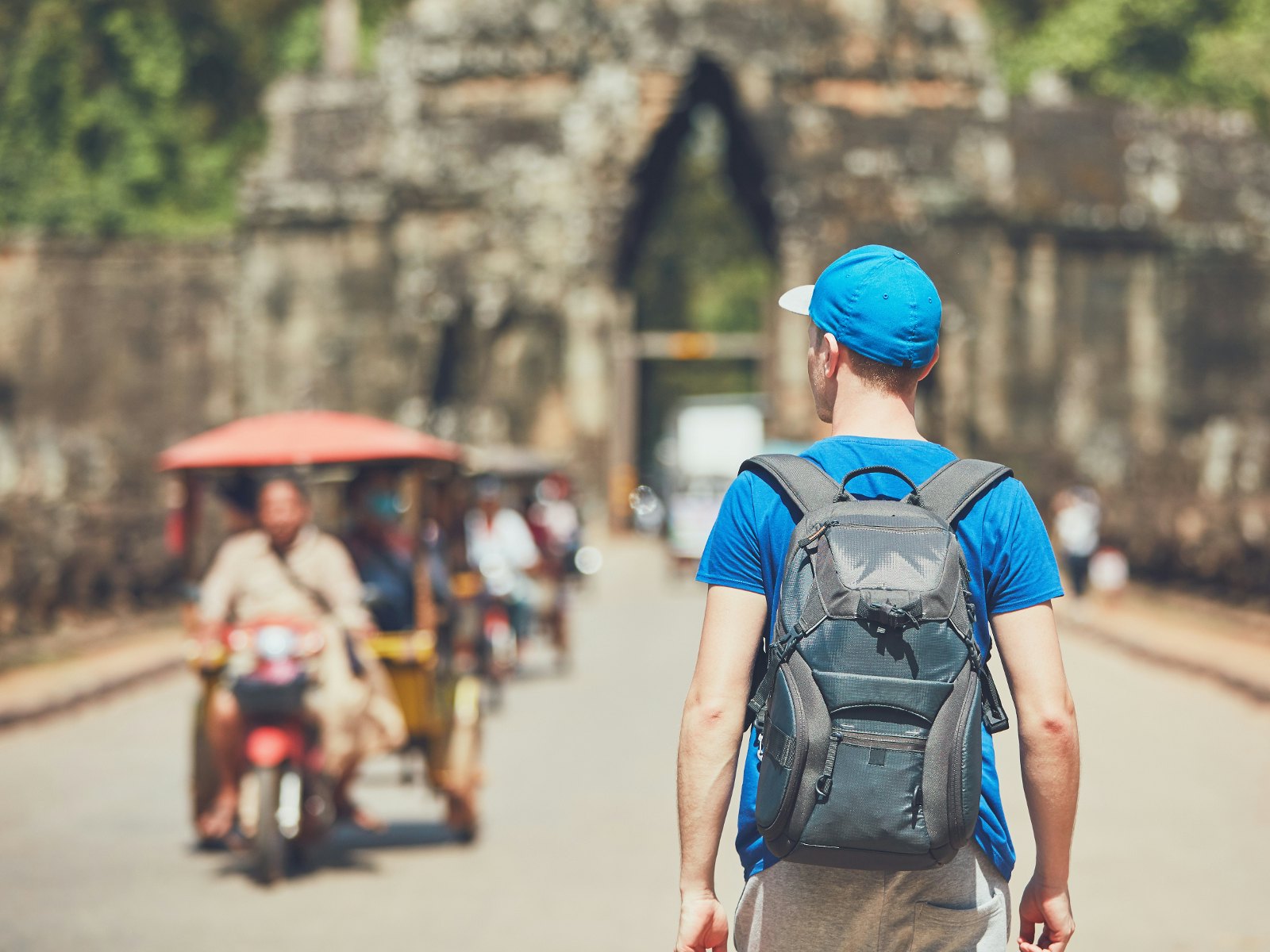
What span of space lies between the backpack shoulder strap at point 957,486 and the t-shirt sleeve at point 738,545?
0.28 m

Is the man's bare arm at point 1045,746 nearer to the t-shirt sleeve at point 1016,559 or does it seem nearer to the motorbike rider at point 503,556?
the t-shirt sleeve at point 1016,559

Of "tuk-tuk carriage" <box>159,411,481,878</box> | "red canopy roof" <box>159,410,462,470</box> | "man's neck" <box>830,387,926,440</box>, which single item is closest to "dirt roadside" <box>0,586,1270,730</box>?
"tuk-tuk carriage" <box>159,411,481,878</box>

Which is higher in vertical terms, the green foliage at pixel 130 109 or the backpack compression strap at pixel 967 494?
the green foliage at pixel 130 109

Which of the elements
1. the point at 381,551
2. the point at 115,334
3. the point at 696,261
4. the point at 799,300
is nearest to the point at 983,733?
the point at 799,300

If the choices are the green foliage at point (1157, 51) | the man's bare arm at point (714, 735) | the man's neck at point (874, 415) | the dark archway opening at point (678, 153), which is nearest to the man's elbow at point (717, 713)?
the man's bare arm at point (714, 735)

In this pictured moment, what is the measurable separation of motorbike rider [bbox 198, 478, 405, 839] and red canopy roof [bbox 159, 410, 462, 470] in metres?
0.64

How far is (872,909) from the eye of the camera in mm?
3080

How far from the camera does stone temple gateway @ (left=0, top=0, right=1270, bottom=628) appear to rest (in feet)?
118

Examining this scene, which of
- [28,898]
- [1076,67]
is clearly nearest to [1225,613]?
[28,898]

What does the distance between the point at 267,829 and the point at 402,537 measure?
2658mm

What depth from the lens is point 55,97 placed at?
3925 centimetres

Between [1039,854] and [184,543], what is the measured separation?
7297 mm

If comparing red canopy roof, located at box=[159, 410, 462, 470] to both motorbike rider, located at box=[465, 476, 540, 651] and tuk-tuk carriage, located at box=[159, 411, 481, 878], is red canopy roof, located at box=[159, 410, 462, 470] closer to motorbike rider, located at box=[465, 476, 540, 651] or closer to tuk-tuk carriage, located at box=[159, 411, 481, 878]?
tuk-tuk carriage, located at box=[159, 411, 481, 878]

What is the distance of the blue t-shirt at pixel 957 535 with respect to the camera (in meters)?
3.15
